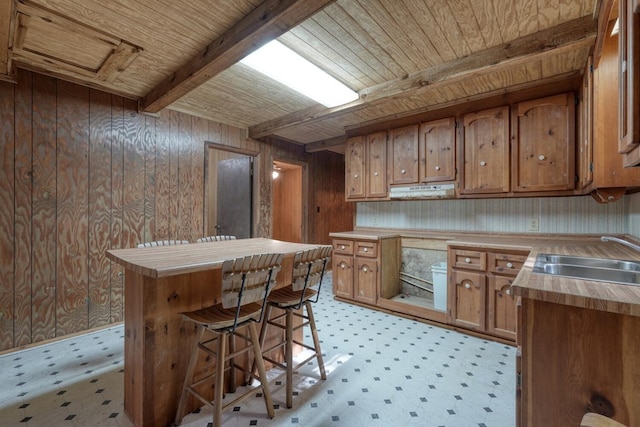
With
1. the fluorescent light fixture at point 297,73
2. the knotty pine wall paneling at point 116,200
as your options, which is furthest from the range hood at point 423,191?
the knotty pine wall paneling at point 116,200

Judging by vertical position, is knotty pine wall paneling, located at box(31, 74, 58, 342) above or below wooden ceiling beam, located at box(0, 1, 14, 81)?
below

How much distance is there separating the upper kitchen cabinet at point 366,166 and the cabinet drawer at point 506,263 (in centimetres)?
146

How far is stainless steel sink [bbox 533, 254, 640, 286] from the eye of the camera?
1.51 m

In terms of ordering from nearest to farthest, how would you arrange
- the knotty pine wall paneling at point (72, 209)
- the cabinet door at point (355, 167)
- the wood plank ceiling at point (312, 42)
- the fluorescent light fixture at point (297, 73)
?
the wood plank ceiling at point (312, 42), the fluorescent light fixture at point (297, 73), the knotty pine wall paneling at point (72, 209), the cabinet door at point (355, 167)

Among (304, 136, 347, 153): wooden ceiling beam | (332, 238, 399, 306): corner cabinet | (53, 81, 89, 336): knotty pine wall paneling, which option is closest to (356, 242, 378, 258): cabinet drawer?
(332, 238, 399, 306): corner cabinet

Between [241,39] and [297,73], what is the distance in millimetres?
716

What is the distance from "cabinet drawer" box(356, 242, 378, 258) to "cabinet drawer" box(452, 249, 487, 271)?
920mm

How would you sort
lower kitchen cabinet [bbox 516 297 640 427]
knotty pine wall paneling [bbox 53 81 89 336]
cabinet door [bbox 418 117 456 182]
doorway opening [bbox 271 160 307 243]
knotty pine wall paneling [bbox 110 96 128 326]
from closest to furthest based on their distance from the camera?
1. lower kitchen cabinet [bbox 516 297 640 427]
2. knotty pine wall paneling [bbox 53 81 89 336]
3. knotty pine wall paneling [bbox 110 96 128 326]
4. cabinet door [bbox 418 117 456 182]
5. doorway opening [bbox 271 160 307 243]

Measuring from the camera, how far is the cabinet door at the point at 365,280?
11.4ft

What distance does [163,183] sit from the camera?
331 cm

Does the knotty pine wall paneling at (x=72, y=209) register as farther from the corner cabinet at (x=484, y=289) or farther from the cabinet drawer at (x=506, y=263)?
the cabinet drawer at (x=506, y=263)

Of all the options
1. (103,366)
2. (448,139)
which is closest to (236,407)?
(103,366)

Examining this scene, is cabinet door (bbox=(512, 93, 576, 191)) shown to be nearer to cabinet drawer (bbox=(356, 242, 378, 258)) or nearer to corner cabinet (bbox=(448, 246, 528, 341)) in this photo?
corner cabinet (bbox=(448, 246, 528, 341))

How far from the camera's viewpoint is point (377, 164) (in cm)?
372
